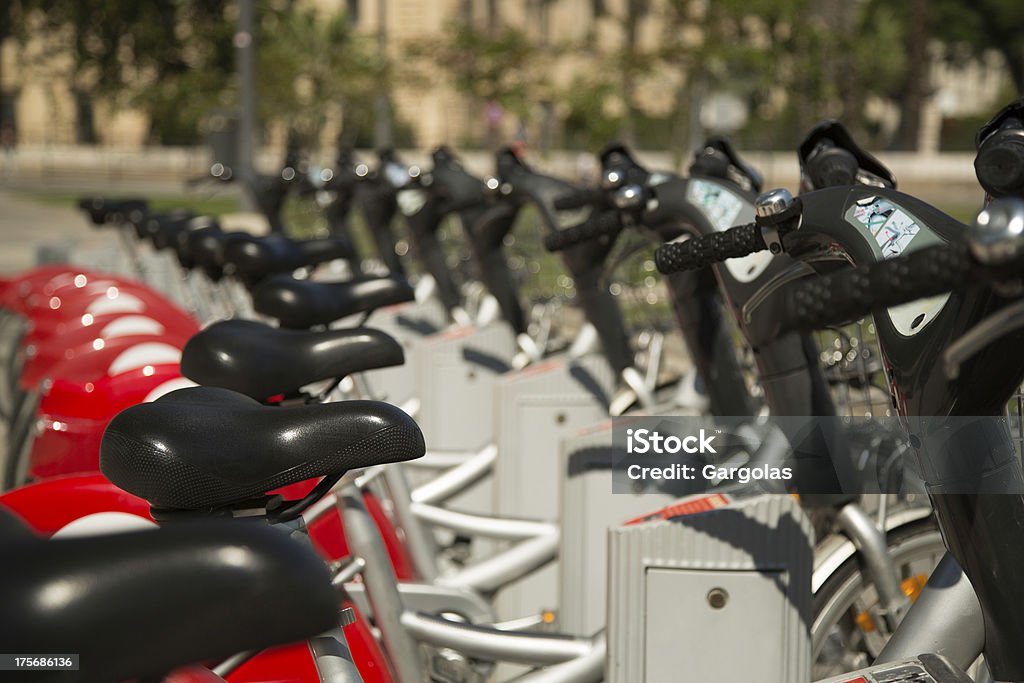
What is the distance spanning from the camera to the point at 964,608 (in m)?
1.92

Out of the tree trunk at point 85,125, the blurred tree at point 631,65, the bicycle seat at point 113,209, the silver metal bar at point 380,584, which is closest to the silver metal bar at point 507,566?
the silver metal bar at point 380,584

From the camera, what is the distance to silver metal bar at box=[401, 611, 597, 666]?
2.57 meters

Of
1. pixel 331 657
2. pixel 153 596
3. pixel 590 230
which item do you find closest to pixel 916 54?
pixel 590 230

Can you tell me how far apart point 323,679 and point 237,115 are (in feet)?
45.3

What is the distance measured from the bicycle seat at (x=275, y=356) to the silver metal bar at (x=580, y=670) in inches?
26.7

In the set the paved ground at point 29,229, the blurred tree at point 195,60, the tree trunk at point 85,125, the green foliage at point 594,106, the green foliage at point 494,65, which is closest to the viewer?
the paved ground at point 29,229

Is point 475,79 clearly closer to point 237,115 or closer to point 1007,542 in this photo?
point 237,115

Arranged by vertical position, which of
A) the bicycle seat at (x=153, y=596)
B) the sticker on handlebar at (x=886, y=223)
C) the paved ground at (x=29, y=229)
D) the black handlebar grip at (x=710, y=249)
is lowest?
the paved ground at (x=29, y=229)

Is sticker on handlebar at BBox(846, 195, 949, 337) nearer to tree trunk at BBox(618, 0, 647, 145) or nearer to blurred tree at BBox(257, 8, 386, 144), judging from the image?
tree trunk at BBox(618, 0, 647, 145)

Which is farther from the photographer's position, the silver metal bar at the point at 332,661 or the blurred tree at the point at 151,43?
the blurred tree at the point at 151,43

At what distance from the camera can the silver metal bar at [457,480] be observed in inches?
152

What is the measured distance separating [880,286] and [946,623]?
0.88 meters

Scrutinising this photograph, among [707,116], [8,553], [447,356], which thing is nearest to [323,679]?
[8,553]

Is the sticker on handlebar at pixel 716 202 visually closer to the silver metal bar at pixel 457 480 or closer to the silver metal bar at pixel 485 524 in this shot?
the silver metal bar at pixel 485 524
